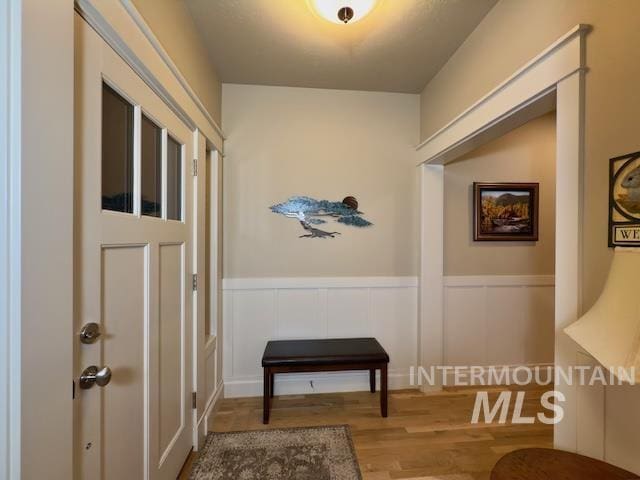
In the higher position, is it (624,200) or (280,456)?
(624,200)

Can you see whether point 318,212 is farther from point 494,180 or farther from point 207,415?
point 207,415

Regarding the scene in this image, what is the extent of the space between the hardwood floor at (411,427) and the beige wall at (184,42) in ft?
7.37

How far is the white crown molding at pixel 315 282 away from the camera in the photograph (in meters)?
2.39

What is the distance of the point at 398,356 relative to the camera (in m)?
2.52

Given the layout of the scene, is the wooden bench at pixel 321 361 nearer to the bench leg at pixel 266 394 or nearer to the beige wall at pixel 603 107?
the bench leg at pixel 266 394

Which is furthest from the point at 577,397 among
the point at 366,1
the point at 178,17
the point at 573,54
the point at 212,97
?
the point at 212,97

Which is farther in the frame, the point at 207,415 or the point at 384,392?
the point at 384,392

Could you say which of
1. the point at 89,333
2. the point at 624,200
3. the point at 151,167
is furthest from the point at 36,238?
the point at 624,200

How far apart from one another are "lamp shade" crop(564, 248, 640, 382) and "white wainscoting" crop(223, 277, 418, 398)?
1.64 m

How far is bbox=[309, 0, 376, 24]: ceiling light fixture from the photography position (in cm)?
139

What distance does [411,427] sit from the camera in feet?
6.55

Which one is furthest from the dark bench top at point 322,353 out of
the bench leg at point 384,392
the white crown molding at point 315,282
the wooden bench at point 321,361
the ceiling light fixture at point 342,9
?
the ceiling light fixture at point 342,9

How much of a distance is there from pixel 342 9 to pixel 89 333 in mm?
1758

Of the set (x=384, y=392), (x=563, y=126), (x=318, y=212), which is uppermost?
(x=563, y=126)
